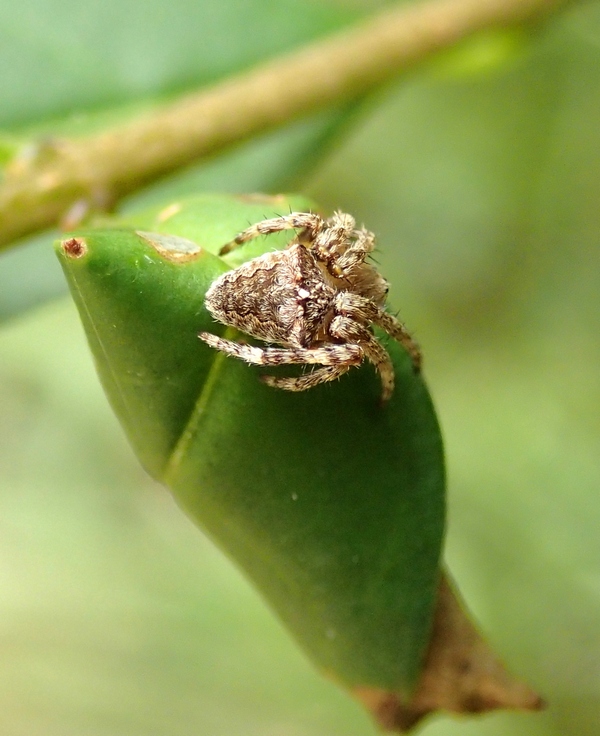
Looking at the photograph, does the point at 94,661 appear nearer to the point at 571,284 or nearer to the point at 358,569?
the point at 358,569

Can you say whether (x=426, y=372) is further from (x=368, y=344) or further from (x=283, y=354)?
(x=283, y=354)

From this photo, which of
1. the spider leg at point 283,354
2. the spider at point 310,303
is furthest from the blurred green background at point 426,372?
the spider leg at point 283,354

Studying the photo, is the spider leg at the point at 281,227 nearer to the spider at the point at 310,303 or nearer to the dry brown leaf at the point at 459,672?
the spider at the point at 310,303

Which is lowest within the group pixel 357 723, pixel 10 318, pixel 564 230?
pixel 357 723

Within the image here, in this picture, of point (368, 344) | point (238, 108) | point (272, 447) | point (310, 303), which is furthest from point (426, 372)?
point (272, 447)

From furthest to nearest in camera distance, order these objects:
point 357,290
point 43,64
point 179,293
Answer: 1. point 43,64
2. point 357,290
3. point 179,293

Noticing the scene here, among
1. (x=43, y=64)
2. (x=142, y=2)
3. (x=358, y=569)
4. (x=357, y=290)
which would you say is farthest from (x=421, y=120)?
(x=358, y=569)

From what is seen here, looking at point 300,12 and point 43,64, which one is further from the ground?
point 300,12
